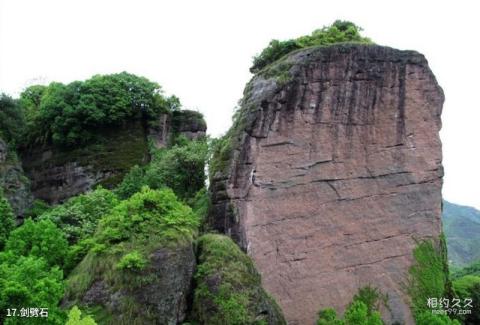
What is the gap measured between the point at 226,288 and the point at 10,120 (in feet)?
59.4

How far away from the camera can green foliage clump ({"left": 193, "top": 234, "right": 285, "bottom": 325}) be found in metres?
13.5

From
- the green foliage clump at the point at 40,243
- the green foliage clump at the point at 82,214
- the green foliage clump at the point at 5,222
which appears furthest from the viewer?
the green foliage clump at the point at 82,214

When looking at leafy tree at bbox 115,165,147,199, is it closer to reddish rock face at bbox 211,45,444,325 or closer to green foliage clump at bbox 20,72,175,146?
reddish rock face at bbox 211,45,444,325

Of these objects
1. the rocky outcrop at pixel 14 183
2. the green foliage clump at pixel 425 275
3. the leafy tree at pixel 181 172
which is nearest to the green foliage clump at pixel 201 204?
the leafy tree at pixel 181 172

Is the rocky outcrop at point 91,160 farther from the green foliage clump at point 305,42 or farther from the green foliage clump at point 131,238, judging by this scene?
the green foliage clump at point 131,238

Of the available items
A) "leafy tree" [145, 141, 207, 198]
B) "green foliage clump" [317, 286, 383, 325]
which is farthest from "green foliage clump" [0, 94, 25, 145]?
"green foliage clump" [317, 286, 383, 325]

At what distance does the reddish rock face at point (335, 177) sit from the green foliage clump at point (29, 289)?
6071mm

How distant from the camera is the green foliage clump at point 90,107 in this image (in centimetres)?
2644

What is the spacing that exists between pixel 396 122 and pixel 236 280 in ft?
33.6

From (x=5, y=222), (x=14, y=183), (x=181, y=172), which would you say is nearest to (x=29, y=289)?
(x=5, y=222)

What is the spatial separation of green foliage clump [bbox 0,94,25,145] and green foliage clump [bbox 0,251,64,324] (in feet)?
50.8

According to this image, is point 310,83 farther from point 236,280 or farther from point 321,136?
point 236,280

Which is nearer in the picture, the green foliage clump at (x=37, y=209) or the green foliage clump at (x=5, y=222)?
the green foliage clump at (x=5, y=222)

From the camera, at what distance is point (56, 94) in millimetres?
27172
